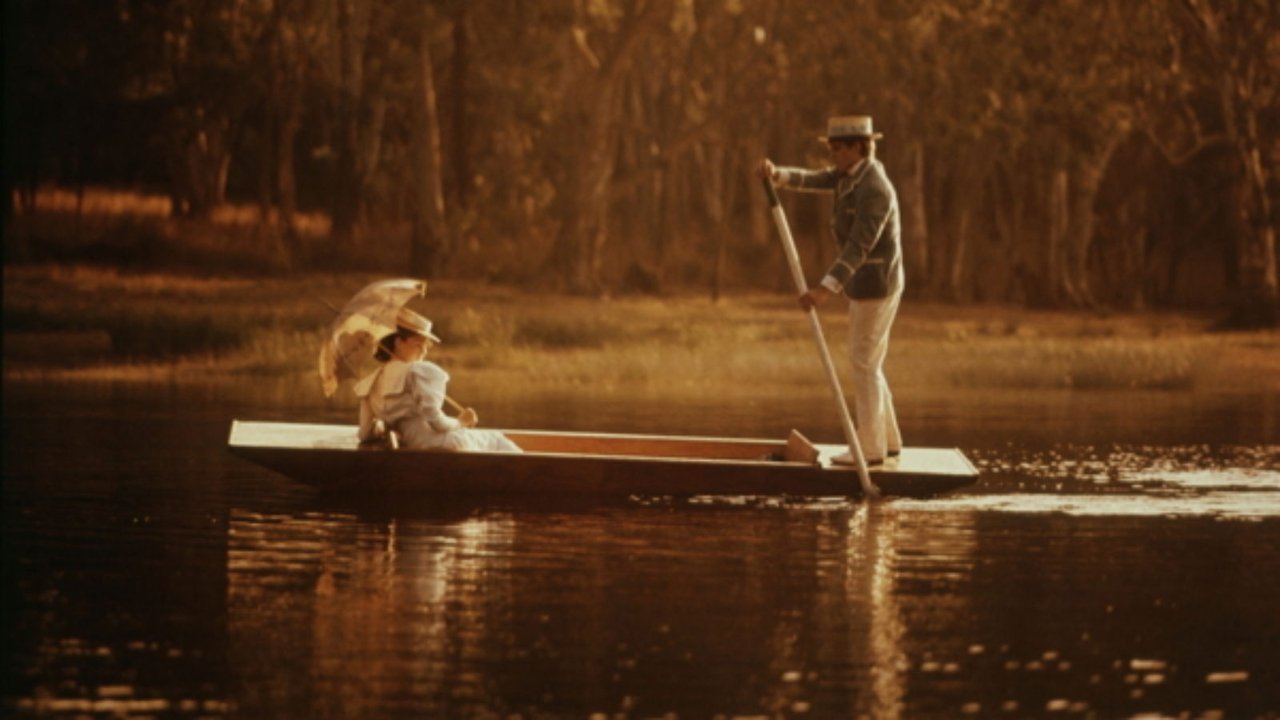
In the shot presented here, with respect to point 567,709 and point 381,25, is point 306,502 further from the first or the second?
point 381,25

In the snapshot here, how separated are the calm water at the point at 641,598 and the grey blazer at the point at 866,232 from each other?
46.2 inches

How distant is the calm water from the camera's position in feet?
27.9

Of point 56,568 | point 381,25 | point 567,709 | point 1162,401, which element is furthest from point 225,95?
point 567,709

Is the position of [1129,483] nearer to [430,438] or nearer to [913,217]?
[430,438]

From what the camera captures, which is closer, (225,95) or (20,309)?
(20,309)

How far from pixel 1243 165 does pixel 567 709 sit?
1189 inches

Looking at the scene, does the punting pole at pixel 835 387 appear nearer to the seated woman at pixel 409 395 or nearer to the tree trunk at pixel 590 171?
the seated woman at pixel 409 395

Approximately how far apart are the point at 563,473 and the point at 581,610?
370 centimetres

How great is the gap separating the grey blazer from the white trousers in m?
0.08

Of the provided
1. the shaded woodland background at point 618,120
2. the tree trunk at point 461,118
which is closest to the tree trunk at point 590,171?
the shaded woodland background at point 618,120

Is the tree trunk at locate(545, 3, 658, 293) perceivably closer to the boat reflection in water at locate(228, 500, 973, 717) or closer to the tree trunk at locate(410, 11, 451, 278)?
the tree trunk at locate(410, 11, 451, 278)

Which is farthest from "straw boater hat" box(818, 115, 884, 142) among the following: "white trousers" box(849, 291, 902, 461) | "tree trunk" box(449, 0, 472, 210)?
"tree trunk" box(449, 0, 472, 210)

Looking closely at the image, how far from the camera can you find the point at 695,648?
9.34 metres

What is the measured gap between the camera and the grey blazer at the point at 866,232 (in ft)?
45.7
